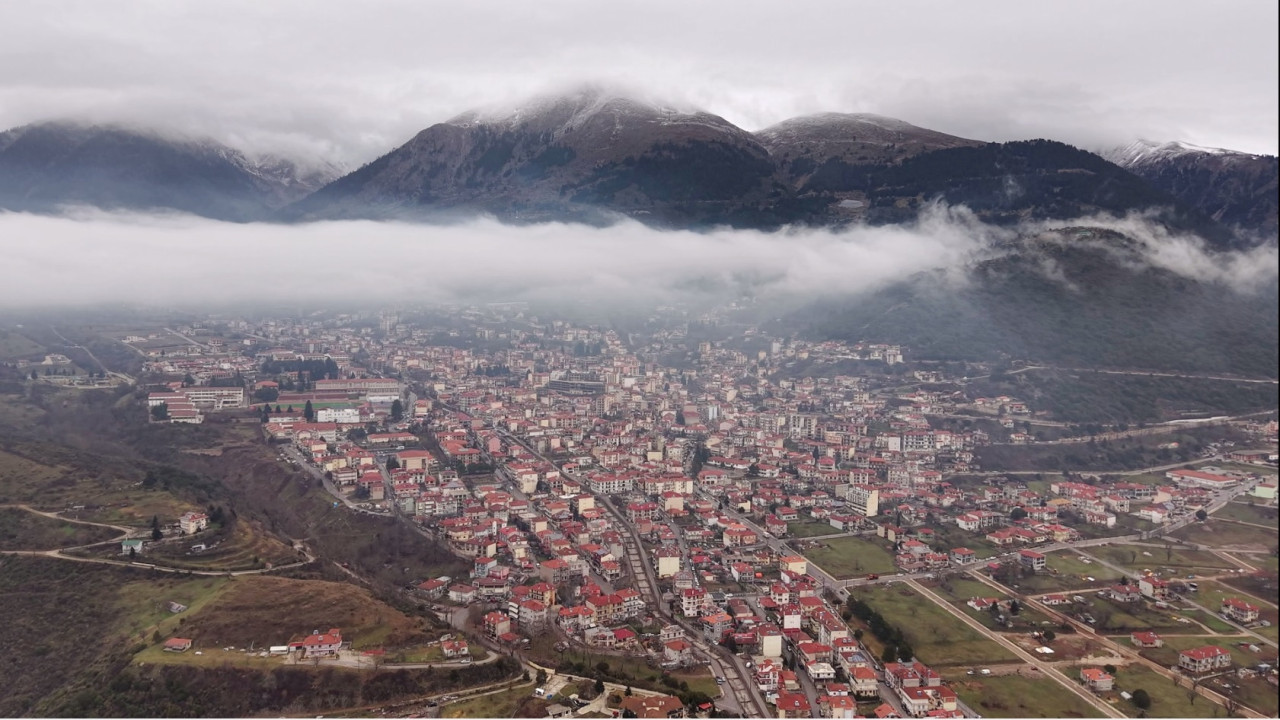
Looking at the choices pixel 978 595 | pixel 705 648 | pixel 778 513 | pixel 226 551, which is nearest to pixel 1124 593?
pixel 978 595

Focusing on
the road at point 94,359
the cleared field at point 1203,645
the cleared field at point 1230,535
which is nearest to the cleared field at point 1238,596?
the cleared field at point 1203,645

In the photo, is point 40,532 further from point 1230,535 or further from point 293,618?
point 1230,535

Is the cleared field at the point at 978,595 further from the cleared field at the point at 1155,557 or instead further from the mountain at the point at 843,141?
the mountain at the point at 843,141

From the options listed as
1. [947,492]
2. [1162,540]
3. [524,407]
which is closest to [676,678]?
[1162,540]

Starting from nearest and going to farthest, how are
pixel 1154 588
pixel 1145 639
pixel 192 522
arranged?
pixel 1145 639, pixel 1154 588, pixel 192 522

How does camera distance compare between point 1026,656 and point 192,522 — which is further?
point 192,522
